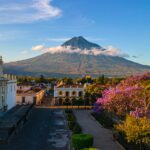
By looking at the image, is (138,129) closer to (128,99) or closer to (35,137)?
(35,137)

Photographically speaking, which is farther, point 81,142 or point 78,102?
point 78,102

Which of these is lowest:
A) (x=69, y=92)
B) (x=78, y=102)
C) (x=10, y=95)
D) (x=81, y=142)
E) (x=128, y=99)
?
(x=78, y=102)

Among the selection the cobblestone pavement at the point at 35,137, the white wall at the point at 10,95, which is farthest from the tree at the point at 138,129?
Answer: the white wall at the point at 10,95

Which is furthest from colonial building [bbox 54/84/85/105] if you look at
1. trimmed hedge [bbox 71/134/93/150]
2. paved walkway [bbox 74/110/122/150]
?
trimmed hedge [bbox 71/134/93/150]

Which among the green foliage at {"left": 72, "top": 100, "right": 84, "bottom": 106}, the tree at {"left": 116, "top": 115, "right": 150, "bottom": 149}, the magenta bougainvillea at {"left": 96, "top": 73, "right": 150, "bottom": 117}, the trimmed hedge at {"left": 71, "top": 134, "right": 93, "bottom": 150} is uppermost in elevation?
the magenta bougainvillea at {"left": 96, "top": 73, "right": 150, "bottom": 117}

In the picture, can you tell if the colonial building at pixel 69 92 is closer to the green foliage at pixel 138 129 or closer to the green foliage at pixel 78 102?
the green foliage at pixel 78 102

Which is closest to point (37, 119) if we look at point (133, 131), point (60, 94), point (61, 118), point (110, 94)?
point (61, 118)

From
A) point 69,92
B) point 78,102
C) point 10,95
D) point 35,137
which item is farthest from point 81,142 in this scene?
point 69,92

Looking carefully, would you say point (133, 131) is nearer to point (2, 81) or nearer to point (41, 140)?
point (41, 140)

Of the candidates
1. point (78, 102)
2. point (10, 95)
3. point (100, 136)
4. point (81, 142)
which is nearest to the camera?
point (81, 142)

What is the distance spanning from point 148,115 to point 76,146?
5.96 meters

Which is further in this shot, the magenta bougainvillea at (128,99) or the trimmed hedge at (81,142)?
the magenta bougainvillea at (128,99)

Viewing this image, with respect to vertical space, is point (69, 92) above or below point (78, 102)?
above

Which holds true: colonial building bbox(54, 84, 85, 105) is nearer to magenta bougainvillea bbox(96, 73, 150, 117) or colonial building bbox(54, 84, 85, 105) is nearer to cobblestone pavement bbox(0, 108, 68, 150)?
cobblestone pavement bbox(0, 108, 68, 150)
